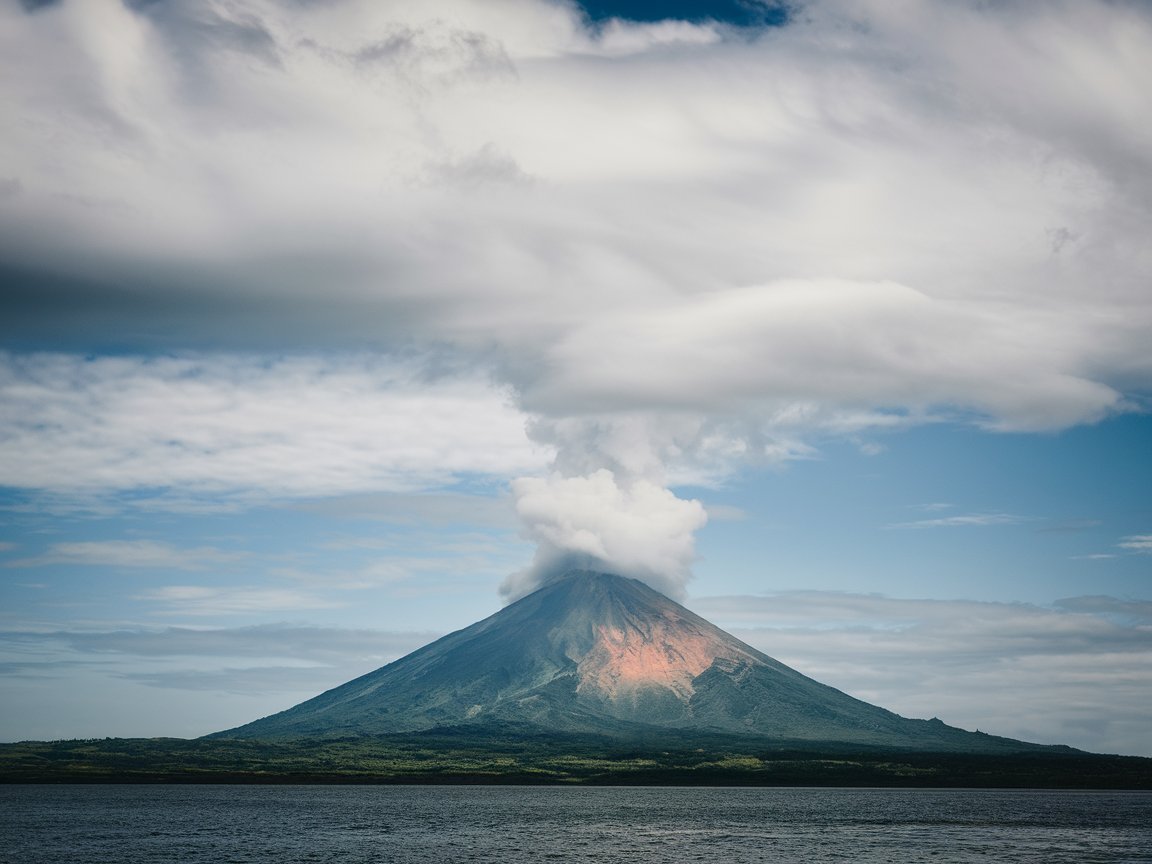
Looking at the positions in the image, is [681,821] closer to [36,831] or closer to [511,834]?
[511,834]

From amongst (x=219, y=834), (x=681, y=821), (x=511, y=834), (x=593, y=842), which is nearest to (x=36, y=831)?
(x=219, y=834)

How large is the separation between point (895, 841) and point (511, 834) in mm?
51597

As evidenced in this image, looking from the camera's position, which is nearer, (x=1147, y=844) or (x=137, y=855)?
(x=137, y=855)

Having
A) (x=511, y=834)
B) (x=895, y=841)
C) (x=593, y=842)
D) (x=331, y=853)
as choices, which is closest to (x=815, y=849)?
(x=895, y=841)

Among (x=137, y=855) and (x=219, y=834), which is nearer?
(x=137, y=855)

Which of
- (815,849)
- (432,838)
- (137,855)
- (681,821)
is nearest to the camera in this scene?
(137,855)

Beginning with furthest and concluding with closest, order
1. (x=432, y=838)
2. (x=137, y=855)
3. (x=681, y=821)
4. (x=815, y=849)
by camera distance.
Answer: (x=681, y=821)
(x=432, y=838)
(x=815, y=849)
(x=137, y=855)

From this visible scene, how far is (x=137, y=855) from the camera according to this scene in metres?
118

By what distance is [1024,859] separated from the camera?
12456 cm

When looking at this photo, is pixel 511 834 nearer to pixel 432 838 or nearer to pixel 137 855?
pixel 432 838

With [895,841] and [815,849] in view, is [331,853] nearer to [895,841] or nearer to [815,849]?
[815,849]

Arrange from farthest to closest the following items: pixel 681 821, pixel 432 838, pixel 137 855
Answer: pixel 681 821 → pixel 432 838 → pixel 137 855

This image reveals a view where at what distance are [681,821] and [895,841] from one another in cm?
4665

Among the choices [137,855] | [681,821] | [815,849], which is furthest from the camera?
[681,821]
